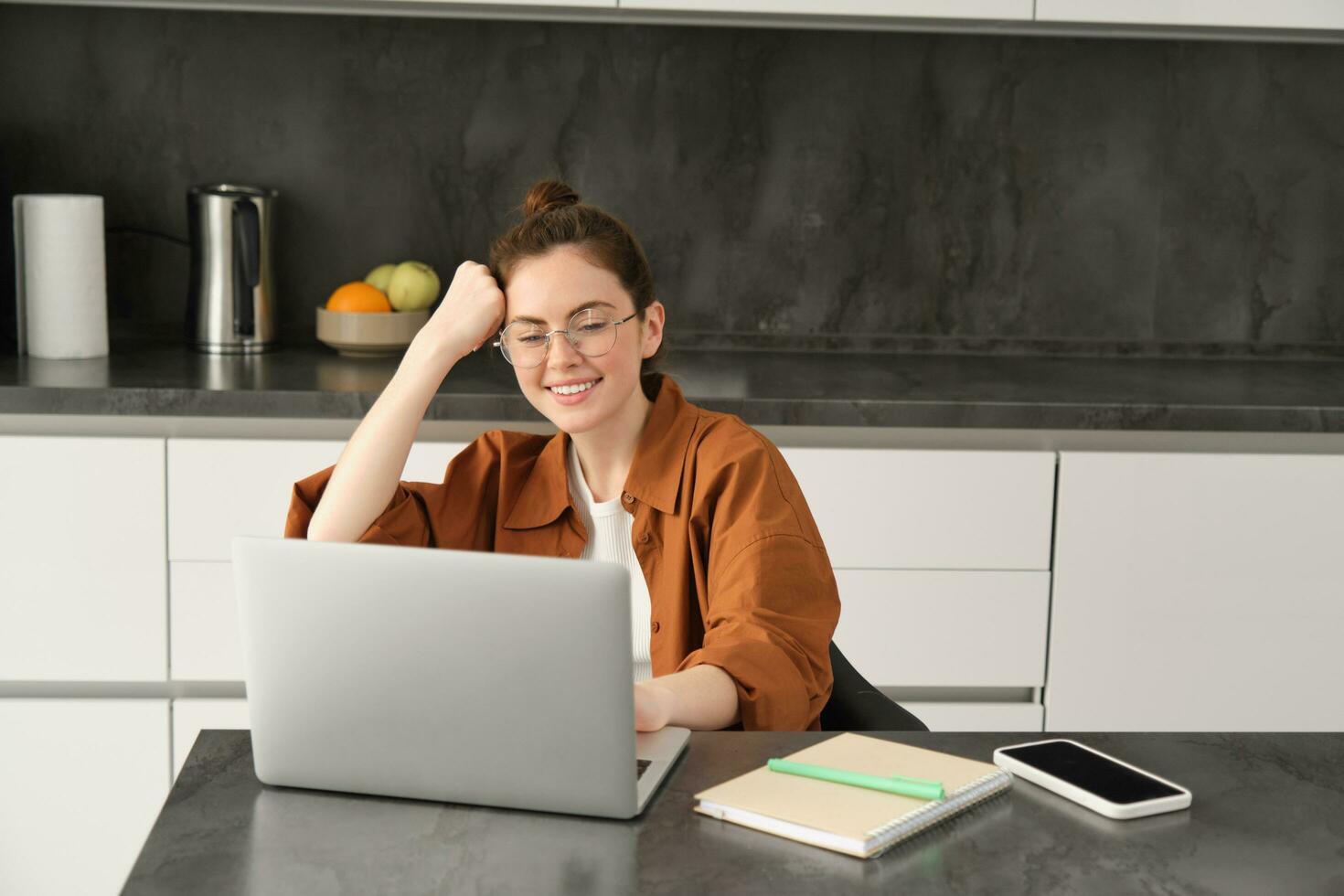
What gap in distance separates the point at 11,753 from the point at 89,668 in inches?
7.2

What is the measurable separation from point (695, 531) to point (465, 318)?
0.34 meters

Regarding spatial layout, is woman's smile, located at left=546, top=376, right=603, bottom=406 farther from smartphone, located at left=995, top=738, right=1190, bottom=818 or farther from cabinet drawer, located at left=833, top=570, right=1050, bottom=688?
cabinet drawer, located at left=833, top=570, right=1050, bottom=688

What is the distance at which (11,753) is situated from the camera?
2377 millimetres

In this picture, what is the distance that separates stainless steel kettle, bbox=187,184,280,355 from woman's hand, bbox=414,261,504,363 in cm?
114

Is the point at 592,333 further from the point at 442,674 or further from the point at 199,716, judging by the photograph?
the point at 199,716

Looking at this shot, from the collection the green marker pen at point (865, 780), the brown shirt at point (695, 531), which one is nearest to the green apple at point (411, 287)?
the brown shirt at point (695, 531)

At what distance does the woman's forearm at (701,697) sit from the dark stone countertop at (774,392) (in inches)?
40.6

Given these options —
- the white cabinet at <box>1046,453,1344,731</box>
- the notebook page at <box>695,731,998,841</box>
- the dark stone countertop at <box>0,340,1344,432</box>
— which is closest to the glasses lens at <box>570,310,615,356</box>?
the notebook page at <box>695,731,998,841</box>

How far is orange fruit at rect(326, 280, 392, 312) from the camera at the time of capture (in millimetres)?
2703

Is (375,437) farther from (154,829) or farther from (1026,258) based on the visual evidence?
(1026,258)

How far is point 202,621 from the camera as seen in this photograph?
7.75 ft

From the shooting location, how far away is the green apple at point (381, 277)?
2787 millimetres

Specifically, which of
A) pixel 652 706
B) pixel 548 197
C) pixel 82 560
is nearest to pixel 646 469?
pixel 548 197

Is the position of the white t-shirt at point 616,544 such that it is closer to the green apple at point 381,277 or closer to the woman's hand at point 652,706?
the woman's hand at point 652,706
